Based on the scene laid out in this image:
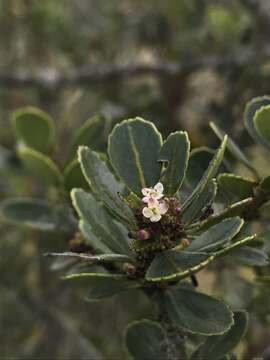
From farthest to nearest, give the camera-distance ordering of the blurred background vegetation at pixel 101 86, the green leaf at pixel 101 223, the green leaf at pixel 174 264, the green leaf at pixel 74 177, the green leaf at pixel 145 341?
the blurred background vegetation at pixel 101 86 → the green leaf at pixel 74 177 → the green leaf at pixel 145 341 → the green leaf at pixel 101 223 → the green leaf at pixel 174 264

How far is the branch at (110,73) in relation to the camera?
6.31 ft

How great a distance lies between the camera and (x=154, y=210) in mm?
790

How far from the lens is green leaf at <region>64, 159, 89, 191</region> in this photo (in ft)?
3.58

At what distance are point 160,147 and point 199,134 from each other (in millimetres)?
1142

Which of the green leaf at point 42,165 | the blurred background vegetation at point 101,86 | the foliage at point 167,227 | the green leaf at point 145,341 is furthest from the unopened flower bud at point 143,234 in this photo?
the blurred background vegetation at point 101,86

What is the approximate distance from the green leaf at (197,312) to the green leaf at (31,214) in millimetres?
359

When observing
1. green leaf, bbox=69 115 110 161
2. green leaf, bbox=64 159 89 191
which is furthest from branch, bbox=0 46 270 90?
green leaf, bbox=64 159 89 191

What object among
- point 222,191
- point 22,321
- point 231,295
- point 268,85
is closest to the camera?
point 222,191

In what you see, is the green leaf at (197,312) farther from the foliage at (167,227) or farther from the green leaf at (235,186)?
the green leaf at (235,186)

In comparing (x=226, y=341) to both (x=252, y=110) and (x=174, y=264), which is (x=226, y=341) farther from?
(x=252, y=110)

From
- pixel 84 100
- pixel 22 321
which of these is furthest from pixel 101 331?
pixel 84 100

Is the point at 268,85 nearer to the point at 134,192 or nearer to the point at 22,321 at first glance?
the point at 22,321

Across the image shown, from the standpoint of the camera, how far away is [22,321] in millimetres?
1972

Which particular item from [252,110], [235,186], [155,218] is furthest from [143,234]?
[252,110]
